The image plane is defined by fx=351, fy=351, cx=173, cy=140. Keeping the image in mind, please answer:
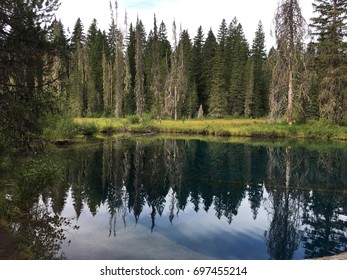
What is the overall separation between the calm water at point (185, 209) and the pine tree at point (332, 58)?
16582mm

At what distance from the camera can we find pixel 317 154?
2388cm

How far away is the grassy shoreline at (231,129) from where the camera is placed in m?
33.9

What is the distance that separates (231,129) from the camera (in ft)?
126

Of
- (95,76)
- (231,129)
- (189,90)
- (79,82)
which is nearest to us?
(231,129)

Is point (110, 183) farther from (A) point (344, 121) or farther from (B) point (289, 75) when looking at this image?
(A) point (344, 121)

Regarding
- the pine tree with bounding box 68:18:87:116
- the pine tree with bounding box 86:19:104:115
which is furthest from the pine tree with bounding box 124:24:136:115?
the pine tree with bounding box 68:18:87:116

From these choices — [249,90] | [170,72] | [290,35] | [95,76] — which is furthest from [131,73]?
[290,35]

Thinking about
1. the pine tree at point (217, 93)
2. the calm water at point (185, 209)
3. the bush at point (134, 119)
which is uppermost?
the pine tree at point (217, 93)

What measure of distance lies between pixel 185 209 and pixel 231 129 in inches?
1072

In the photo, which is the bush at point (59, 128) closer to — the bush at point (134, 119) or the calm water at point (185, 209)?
the calm water at point (185, 209)

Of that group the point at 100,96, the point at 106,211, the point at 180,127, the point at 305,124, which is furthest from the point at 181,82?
the point at 106,211

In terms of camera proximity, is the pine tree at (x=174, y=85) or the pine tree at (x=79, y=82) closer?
the pine tree at (x=174, y=85)

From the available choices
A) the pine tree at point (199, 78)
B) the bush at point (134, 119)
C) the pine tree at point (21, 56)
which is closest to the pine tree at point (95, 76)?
the bush at point (134, 119)

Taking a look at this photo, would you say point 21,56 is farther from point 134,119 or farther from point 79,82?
point 79,82
